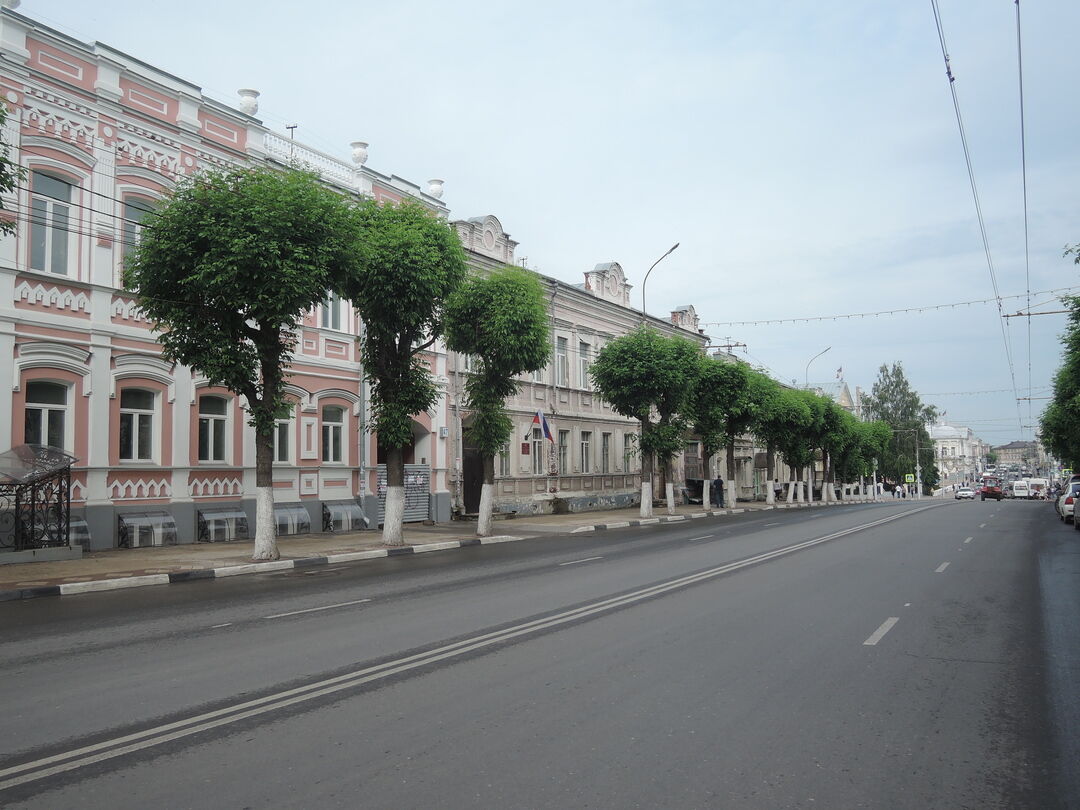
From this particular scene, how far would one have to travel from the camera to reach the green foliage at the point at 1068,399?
96.2 feet

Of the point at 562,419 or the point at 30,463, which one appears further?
the point at 562,419

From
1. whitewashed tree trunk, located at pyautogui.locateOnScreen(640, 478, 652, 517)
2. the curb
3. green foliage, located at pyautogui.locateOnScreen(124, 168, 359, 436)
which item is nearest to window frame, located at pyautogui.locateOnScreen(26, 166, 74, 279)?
green foliage, located at pyautogui.locateOnScreen(124, 168, 359, 436)

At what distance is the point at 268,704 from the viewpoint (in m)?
6.11

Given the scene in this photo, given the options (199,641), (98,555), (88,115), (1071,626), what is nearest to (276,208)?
(88,115)

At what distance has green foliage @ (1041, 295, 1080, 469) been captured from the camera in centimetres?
2933

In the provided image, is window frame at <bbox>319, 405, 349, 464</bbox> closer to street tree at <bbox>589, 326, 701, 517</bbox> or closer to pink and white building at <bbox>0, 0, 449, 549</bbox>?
pink and white building at <bbox>0, 0, 449, 549</bbox>

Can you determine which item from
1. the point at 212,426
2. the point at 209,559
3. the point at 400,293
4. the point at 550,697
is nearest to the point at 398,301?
the point at 400,293

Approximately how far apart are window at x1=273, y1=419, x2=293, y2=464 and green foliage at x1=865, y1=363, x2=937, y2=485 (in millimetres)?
80472

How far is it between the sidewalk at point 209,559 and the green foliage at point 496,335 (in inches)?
144

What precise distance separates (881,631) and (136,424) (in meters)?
17.8

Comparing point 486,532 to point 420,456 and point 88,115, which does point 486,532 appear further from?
point 88,115

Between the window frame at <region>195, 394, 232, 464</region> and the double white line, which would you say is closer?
the double white line

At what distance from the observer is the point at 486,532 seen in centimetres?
2461

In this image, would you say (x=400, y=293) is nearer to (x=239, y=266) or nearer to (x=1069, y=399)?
(x=239, y=266)
